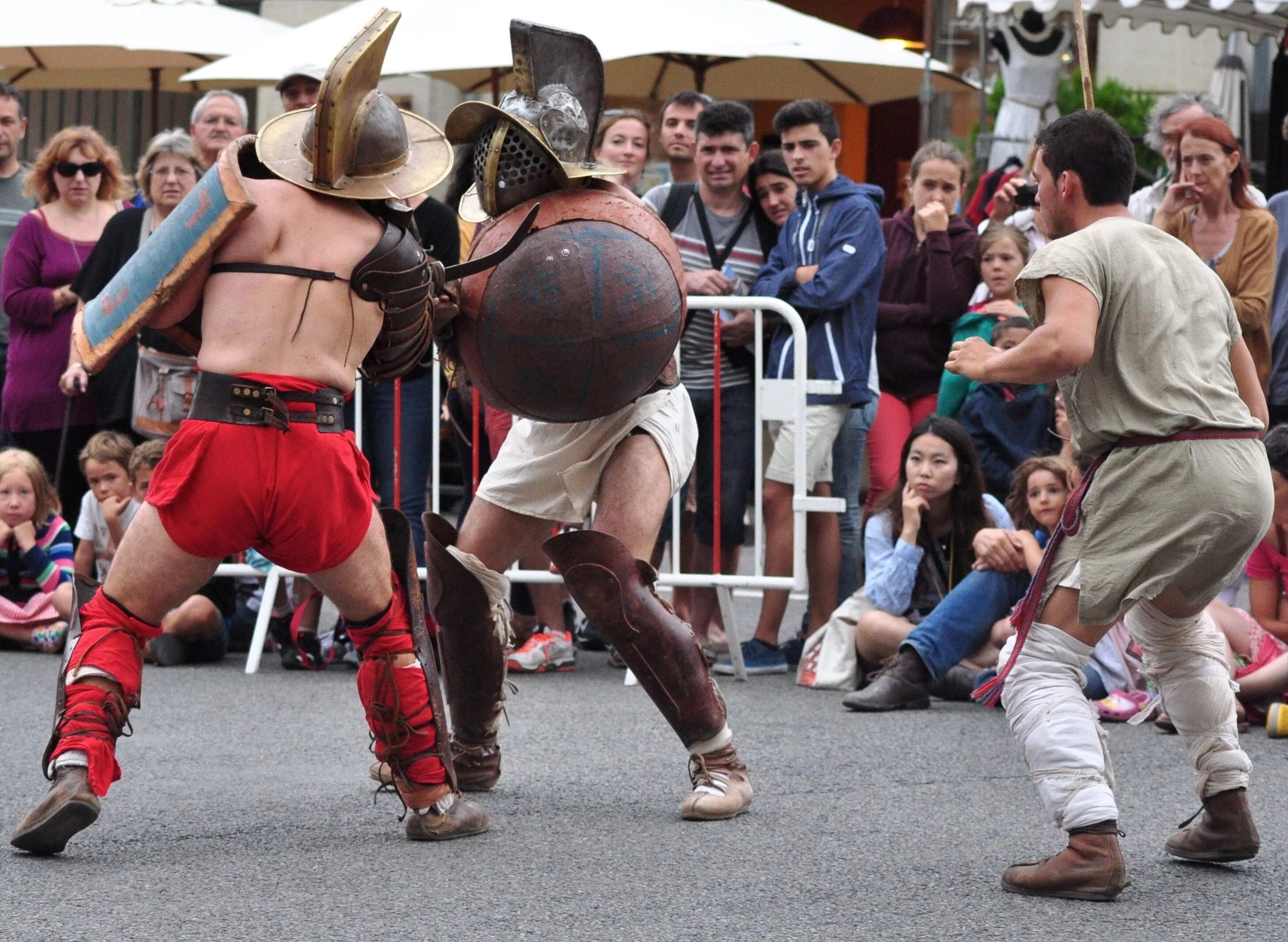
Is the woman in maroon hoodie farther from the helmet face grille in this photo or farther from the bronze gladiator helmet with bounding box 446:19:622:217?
the helmet face grille

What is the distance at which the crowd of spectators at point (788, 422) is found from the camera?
663cm

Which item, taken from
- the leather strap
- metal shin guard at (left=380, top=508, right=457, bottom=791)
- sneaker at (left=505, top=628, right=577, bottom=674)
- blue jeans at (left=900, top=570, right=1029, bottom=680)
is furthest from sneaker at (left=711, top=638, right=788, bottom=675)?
the leather strap

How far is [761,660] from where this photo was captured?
713cm

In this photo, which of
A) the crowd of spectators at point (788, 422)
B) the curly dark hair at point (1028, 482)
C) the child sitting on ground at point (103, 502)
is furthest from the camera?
the child sitting on ground at point (103, 502)

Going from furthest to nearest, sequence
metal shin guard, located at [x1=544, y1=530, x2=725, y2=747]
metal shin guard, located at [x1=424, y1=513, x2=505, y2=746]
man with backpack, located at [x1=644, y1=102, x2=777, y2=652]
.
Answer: man with backpack, located at [x1=644, y1=102, x2=777, y2=652] < metal shin guard, located at [x1=424, y1=513, x2=505, y2=746] < metal shin guard, located at [x1=544, y1=530, x2=725, y2=747]

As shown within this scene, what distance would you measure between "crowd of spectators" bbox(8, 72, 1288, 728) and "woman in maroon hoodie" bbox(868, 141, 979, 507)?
10mm

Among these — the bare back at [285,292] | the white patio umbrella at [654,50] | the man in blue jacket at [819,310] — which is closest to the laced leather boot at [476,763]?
the bare back at [285,292]

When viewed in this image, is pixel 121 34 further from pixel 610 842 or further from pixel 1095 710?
pixel 1095 710

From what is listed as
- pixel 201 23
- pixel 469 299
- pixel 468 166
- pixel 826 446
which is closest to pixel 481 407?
pixel 826 446

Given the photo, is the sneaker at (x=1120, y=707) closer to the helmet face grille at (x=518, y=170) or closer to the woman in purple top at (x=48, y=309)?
the helmet face grille at (x=518, y=170)

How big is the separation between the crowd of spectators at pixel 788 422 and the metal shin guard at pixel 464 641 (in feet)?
5.54

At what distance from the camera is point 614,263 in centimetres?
422

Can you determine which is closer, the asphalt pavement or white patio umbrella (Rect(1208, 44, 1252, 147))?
the asphalt pavement

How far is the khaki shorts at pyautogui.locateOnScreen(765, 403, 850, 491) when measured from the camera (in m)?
6.99
